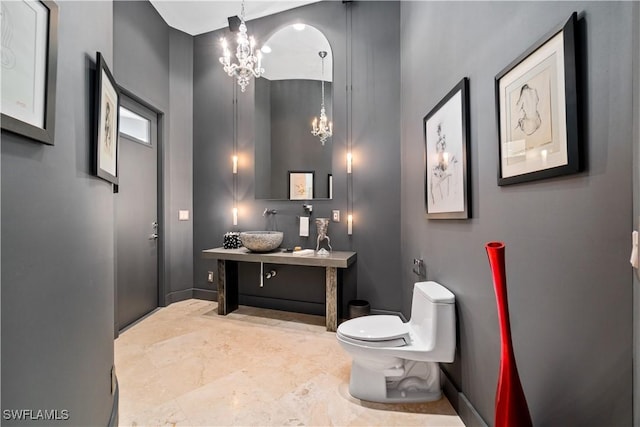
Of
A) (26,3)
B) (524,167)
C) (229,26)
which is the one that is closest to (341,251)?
(524,167)

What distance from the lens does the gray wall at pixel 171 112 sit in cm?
303

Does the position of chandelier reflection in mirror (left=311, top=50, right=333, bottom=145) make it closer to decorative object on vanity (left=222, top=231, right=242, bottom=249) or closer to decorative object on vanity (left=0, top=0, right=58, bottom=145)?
decorative object on vanity (left=222, top=231, right=242, bottom=249)

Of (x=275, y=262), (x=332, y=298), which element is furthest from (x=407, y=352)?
(x=275, y=262)

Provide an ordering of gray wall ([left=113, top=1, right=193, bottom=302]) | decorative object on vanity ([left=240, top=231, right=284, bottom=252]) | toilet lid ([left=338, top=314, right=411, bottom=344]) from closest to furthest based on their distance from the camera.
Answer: toilet lid ([left=338, top=314, right=411, bottom=344]) < decorative object on vanity ([left=240, top=231, right=284, bottom=252]) < gray wall ([left=113, top=1, right=193, bottom=302])

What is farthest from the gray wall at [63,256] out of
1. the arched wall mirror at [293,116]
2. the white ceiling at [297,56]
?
the white ceiling at [297,56]

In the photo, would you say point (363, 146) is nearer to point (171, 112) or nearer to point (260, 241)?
point (260, 241)

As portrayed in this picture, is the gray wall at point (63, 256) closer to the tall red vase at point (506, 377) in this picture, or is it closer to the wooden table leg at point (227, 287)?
the tall red vase at point (506, 377)

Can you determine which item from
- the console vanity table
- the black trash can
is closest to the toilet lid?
the console vanity table

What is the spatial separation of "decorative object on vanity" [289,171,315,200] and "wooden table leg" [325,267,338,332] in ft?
3.14

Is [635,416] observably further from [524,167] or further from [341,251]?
[341,251]

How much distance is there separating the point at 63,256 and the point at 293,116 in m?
2.75

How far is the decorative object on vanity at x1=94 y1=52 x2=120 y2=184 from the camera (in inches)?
46.4

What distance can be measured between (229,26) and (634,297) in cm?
409

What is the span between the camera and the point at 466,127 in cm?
150
